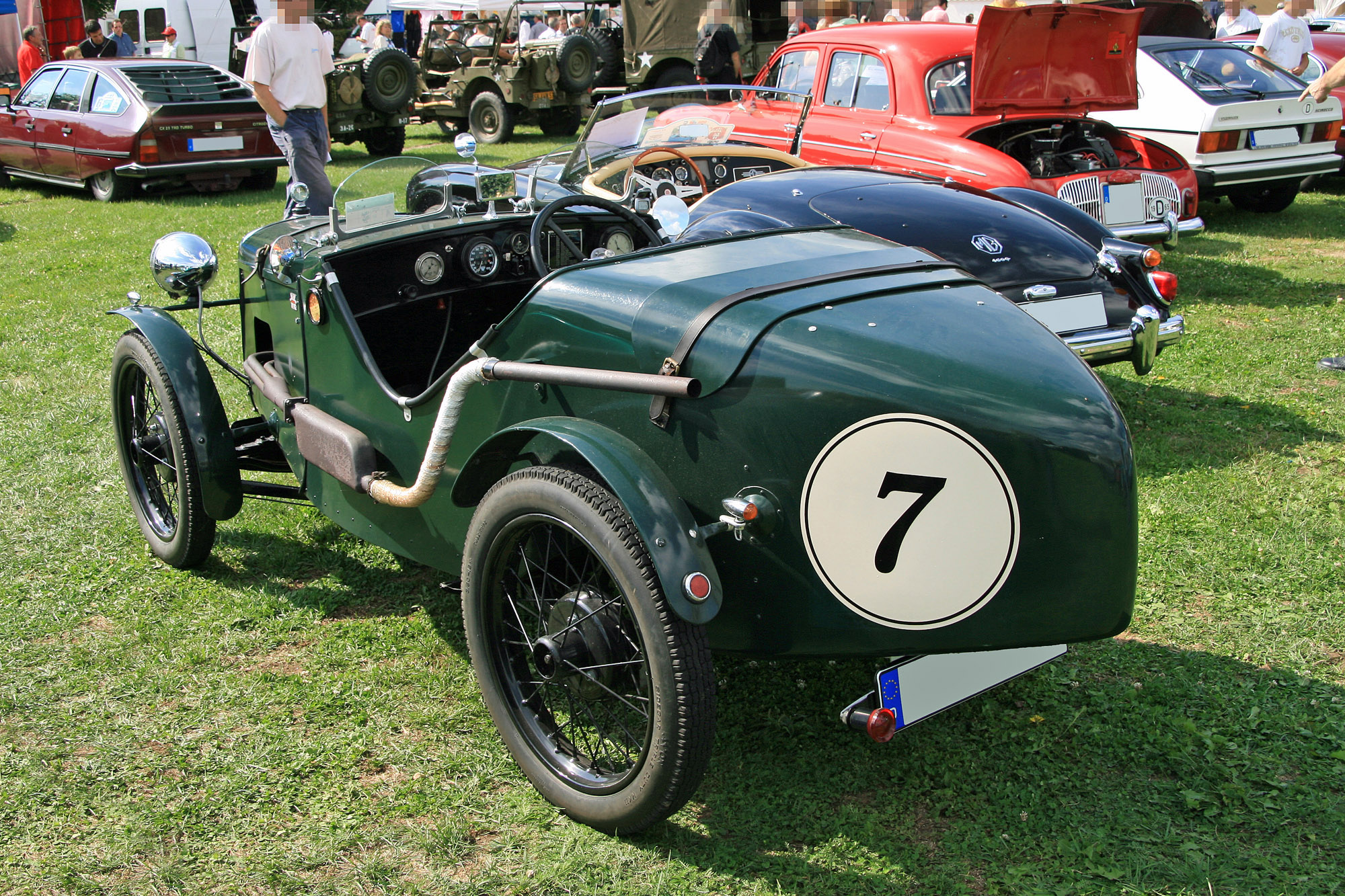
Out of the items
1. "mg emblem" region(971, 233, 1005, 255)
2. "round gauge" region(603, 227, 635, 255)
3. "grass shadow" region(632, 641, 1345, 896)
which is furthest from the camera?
"mg emblem" region(971, 233, 1005, 255)

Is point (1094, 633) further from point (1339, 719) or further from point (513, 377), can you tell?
point (513, 377)

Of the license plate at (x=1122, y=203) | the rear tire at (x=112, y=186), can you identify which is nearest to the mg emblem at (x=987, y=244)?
the license plate at (x=1122, y=203)

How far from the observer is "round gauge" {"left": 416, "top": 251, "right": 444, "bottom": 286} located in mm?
3416

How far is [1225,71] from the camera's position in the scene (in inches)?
360

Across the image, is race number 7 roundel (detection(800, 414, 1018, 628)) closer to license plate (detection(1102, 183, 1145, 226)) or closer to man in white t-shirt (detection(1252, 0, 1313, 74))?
license plate (detection(1102, 183, 1145, 226))

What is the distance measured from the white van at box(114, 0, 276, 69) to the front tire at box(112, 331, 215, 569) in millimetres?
20452

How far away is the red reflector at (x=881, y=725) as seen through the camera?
83.9 inches

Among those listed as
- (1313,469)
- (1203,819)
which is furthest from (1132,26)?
(1203,819)

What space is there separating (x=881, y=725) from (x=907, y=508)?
Answer: 466mm

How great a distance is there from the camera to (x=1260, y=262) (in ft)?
26.1

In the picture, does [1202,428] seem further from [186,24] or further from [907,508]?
[186,24]

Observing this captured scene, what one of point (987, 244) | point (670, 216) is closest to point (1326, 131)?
point (987, 244)

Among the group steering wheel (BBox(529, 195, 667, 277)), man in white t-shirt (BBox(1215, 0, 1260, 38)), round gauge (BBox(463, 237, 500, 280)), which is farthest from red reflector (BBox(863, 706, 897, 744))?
man in white t-shirt (BBox(1215, 0, 1260, 38))

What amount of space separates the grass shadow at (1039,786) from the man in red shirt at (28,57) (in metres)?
16.5
